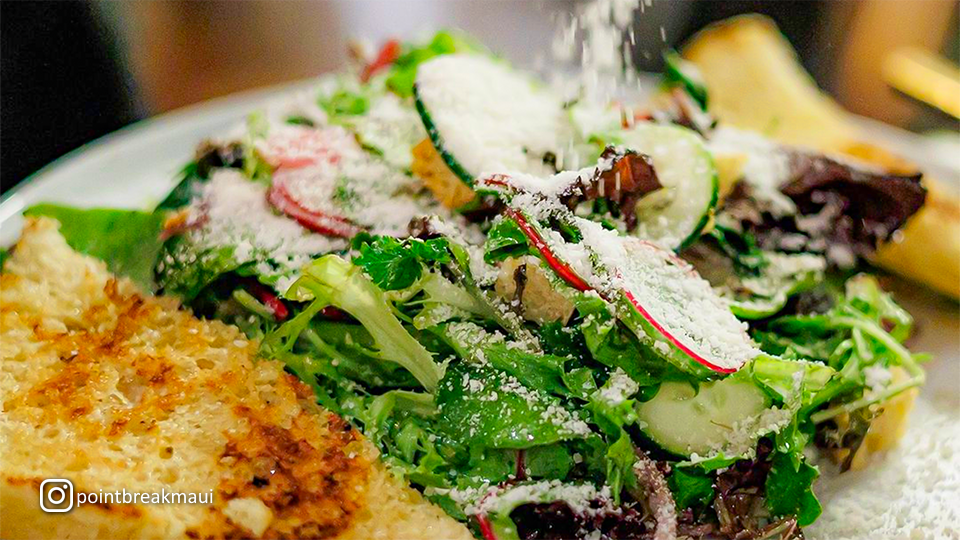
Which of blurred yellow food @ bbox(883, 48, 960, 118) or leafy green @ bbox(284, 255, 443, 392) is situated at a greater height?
leafy green @ bbox(284, 255, 443, 392)

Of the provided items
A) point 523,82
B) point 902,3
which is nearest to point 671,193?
point 523,82

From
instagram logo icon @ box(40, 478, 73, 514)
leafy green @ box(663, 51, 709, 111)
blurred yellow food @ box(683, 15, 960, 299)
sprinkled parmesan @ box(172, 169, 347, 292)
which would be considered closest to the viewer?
instagram logo icon @ box(40, 478, 73, 514)

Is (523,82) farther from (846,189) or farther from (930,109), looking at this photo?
(930,109)

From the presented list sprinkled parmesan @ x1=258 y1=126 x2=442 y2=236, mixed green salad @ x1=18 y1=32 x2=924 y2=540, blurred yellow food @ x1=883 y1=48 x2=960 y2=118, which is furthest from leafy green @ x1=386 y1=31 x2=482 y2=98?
blurred yellow food @ x1=883 y1=48 x2=960 y2=118

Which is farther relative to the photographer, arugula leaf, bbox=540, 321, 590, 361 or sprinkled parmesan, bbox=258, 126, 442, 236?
sprinkled parmesan, bbox=258, 126, 442, 236

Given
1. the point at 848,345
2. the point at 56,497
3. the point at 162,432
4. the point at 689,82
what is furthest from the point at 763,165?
the point at 56,497

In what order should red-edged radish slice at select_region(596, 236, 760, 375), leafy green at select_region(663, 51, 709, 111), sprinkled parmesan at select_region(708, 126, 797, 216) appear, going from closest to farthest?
red-edged radish slice at select_region(596, 236, 760, 375)
sprinkled parmesan at select_region(708, 126, 797, 216)
leafy green at select_region(663, 51, 709, 111)

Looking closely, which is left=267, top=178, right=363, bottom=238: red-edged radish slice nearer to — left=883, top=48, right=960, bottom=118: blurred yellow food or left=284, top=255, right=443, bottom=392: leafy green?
left=284, top=255, right=443, bottom=392: leafy green

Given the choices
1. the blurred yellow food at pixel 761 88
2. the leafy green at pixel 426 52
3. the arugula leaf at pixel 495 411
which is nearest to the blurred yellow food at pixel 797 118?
the blurred yellow food at pixel 761 88
